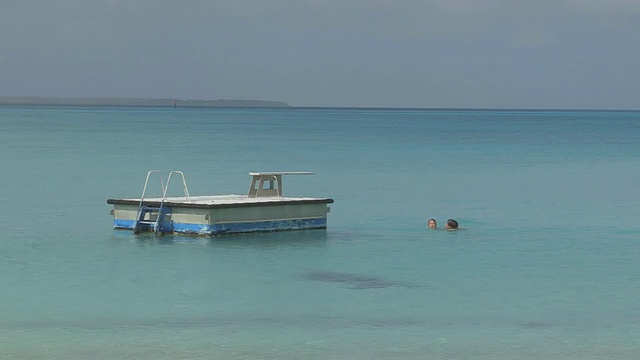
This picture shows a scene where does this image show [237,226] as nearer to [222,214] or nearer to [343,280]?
[222,214]

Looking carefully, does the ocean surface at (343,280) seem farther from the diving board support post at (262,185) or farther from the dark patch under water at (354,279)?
the diving board support post at (262,185)

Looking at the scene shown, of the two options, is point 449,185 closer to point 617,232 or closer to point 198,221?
point 617,232

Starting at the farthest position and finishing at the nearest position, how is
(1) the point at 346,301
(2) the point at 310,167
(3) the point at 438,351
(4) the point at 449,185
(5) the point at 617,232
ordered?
(2) the point at 310,167, (4) the point at 449,185, (5) the point at 617,232, (1) the point at 346,301, (3) the point at 438,351

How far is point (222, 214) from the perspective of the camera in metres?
25.4

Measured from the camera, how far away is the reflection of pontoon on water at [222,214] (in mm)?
25438

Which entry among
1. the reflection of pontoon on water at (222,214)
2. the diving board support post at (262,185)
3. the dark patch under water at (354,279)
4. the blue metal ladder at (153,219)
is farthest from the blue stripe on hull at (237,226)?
the dark patch under water at (354,279)

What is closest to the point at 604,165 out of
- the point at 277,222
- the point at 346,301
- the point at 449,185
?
the point at 449,185

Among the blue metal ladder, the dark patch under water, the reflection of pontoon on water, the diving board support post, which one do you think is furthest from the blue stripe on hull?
the dark patch under water

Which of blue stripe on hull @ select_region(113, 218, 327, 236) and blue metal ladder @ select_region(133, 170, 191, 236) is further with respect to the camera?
blue metal ladder @ select_region(133, 170, 191, 236)

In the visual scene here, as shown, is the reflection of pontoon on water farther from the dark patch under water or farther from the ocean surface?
the dark patch under water

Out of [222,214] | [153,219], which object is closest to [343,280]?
[222,214]

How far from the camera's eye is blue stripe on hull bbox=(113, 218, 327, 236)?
25391 mm

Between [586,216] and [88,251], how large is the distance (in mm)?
13798

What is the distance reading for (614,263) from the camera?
23.6 meters
